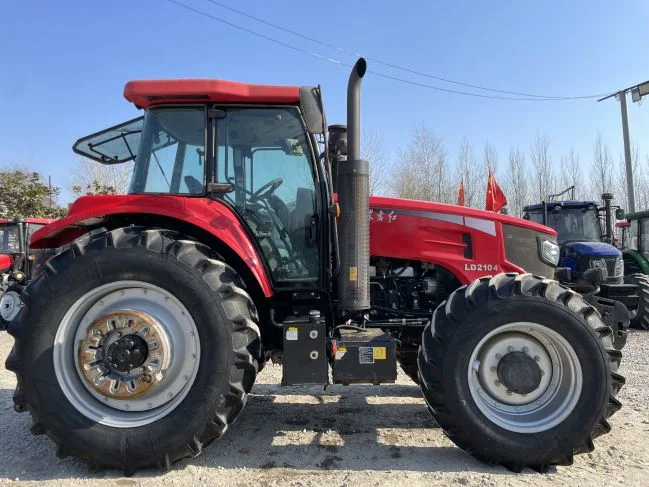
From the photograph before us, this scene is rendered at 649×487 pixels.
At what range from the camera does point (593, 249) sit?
8945 millimetres

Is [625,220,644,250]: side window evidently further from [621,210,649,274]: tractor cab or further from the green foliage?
the green foliage

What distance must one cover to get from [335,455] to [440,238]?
68.7 inches

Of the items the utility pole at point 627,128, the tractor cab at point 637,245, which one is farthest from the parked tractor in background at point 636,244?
the utility pole at point 627,128

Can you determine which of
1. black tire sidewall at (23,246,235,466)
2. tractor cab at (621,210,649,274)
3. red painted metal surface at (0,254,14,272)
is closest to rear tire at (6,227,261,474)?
black tire sidewall at (23,246,235,466)

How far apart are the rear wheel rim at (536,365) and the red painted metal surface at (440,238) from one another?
2.37 feet

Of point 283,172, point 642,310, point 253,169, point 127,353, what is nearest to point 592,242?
point 642,310

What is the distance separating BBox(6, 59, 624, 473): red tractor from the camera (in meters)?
2.82

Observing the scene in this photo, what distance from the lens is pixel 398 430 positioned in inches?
138

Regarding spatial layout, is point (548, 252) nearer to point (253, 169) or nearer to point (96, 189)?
point (253, 169)

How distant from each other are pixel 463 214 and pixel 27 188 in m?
19.2

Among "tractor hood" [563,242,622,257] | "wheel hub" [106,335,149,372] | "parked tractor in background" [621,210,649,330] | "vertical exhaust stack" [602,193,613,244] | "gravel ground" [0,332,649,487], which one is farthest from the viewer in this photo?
"parked tractor in background" [621,210,649,330]

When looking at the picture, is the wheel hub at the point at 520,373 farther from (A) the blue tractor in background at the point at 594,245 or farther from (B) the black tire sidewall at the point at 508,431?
(A) the blue tractor in background at the point at 594,245

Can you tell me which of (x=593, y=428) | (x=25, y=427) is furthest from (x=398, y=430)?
(x=25, y=427)

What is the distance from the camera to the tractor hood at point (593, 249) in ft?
29.0
